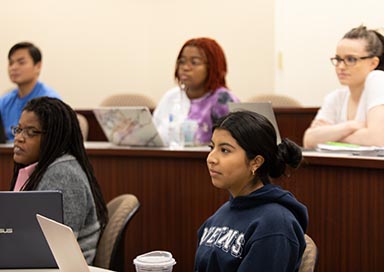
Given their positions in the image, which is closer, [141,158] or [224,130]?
[224,130]

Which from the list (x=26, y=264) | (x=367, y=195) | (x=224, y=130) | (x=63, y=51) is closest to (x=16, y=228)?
(x=26, y=264)

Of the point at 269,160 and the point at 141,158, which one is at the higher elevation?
the point at 269,160

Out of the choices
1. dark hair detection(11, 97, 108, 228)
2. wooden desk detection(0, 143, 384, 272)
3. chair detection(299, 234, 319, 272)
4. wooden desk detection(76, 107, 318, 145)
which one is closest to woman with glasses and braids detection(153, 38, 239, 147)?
wooden desk detection(0, 143, 384, 272)

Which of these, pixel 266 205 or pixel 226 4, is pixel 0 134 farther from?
pixel 226 4

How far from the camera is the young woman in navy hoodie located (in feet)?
6.35

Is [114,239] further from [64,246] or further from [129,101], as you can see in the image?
[129,101]

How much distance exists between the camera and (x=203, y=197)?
10.6 feet

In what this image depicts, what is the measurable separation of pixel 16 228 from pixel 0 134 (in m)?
2.15

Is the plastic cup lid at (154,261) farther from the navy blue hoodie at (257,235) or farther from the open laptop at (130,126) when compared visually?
the open laptop at (130,126)

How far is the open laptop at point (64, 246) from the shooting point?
1646 mm

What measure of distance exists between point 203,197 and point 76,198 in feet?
2.82

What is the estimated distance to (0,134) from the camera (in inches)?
158

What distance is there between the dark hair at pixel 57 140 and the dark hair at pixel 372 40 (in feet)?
4.76

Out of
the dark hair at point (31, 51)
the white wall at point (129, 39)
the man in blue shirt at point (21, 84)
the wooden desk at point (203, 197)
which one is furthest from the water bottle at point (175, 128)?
the white wall at point (129, 39)
